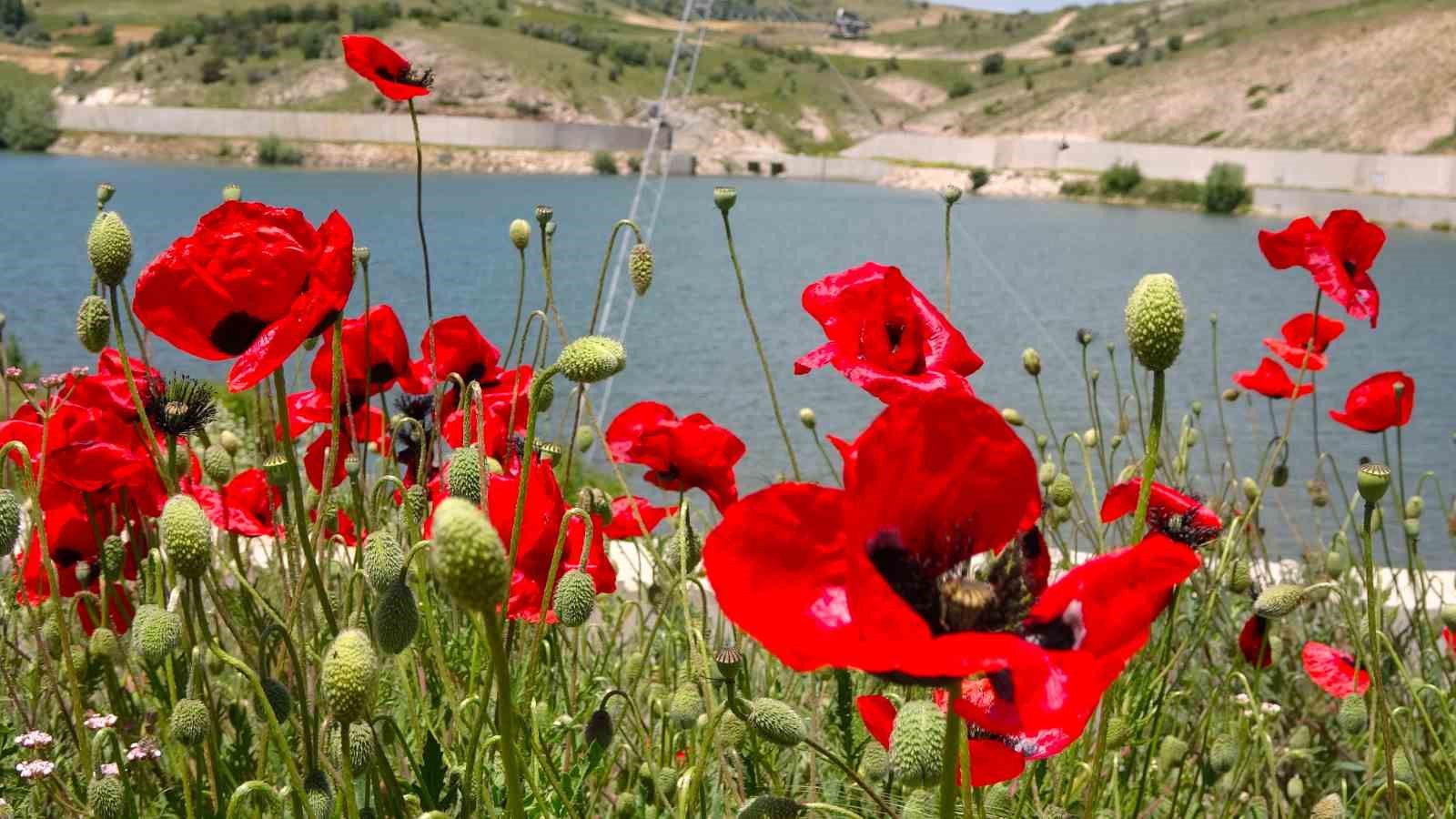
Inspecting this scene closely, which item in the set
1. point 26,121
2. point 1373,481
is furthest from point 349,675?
point 26,121

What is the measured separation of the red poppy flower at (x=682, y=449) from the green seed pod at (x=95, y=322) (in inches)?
19.8

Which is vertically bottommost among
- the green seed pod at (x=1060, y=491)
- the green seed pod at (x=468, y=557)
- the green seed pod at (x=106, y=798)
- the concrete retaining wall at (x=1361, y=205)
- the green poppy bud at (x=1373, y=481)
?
the concrete retaining wall at (x=1361, y=205)

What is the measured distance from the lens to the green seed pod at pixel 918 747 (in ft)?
2.41

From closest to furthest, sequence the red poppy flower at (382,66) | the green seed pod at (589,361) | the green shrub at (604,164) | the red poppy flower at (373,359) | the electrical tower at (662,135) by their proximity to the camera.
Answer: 1. the green seed pod at (589,361)
2. the red poppy flower at (382,66)
3. the red poppy flower at (373,359)
4. the electrical tower at (662,135)
5. the green shrub at (604,164)

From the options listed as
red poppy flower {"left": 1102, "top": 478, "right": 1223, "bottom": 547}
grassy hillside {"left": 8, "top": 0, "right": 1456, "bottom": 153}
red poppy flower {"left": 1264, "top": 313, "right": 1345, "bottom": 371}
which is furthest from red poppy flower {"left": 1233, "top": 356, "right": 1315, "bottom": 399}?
grassy hillside {"left": 8, "top": 0, "right": 1456, "bottom": 153}

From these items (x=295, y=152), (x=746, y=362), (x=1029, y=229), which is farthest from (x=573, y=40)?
(x=746, y=362)

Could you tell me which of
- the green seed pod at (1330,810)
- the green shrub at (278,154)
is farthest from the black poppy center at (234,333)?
the green shrub at (278,154)

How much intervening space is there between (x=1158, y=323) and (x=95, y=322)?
38.2 inches

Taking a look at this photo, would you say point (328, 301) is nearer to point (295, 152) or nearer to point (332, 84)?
point (295, 152)

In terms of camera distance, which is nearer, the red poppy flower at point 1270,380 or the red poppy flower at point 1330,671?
the red poppy flower at point 1330,671

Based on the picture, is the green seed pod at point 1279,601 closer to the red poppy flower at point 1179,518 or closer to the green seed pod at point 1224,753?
the red poppy flower at point 1179,518

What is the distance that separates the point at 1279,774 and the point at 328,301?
5.74 ft

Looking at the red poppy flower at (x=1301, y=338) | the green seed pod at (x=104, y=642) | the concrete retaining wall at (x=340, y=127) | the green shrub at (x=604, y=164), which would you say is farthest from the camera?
the concrete retaining wall at (x=340, y=127)

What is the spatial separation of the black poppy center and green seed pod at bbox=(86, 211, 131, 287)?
0.26ft
